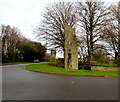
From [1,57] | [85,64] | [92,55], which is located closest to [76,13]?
[92,55]

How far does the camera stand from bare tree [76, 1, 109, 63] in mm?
21000

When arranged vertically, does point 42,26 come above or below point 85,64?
above

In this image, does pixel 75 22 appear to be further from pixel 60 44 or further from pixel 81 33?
pixel 60 44

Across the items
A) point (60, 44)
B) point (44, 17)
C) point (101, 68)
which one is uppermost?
point (44, 17)

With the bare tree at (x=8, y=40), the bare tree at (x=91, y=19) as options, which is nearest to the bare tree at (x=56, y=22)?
the bare tree at (x=91, y=19)

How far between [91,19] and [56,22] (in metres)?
7.76

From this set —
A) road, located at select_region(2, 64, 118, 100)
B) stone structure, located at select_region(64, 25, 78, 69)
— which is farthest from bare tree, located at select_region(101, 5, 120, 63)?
road, located at select_region(2, 64, 118, 100)

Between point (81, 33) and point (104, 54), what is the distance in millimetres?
6020

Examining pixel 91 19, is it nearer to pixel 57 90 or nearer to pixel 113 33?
pixel 113 33

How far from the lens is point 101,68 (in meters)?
18.4

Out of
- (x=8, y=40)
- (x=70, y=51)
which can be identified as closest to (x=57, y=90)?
(x=70, y=51)

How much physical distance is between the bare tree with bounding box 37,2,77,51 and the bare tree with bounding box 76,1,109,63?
2257 mm

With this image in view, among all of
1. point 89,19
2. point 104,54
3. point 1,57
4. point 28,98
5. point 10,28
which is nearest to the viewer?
point 28,98

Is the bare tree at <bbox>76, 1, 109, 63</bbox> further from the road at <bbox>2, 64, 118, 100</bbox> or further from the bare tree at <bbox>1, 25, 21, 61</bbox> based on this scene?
the bare tree at <bbox>1, 25, 21, 61</bbox>
